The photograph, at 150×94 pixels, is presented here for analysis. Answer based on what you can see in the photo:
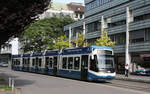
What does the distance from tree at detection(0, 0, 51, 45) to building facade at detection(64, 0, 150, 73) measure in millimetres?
23709

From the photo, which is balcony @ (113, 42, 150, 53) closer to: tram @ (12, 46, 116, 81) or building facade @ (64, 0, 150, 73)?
building facade @ (64, 0, 150, 73)

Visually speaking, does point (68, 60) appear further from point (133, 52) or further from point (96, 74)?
point (133, 52)

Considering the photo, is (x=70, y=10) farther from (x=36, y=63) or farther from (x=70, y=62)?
(x=70, y=62)

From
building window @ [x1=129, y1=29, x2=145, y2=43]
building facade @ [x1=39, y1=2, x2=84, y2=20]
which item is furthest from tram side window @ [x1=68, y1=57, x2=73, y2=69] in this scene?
building facade @ [x1=39, y1=2, x2=84, y2=20]

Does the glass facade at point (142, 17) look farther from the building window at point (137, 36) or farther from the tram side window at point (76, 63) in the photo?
the tram side window at point (76, 63)

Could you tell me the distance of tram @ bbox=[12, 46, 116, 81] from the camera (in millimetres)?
21031

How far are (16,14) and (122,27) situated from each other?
29286 mm

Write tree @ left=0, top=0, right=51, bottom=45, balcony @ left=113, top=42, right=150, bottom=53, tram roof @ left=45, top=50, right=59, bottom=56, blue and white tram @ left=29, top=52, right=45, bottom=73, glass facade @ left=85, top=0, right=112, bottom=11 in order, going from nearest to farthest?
tree @ left=0, top=0, right=51, bottom=45
tram roof @ left=45, top=50, right=59, bottom=56
blue and white tram @ left=29, top=52, right=45, bottom=73
balcony @ left=113, top=42, right=150, bottom=53
glass facade @ left=85, top=0, right=112, bottom=11

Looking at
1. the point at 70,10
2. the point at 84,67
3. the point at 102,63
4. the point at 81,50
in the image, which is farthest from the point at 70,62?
the point at 70,10

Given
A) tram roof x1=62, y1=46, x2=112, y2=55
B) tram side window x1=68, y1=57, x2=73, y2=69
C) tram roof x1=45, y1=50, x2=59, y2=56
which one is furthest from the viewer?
tram roof x1=45, y1=50, x2=59, y2=56

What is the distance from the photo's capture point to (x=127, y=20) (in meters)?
39.2

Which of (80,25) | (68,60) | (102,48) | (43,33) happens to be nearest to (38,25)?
(43,33)

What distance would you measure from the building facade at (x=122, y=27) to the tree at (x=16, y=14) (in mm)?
23709

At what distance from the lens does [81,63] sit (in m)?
23.0
